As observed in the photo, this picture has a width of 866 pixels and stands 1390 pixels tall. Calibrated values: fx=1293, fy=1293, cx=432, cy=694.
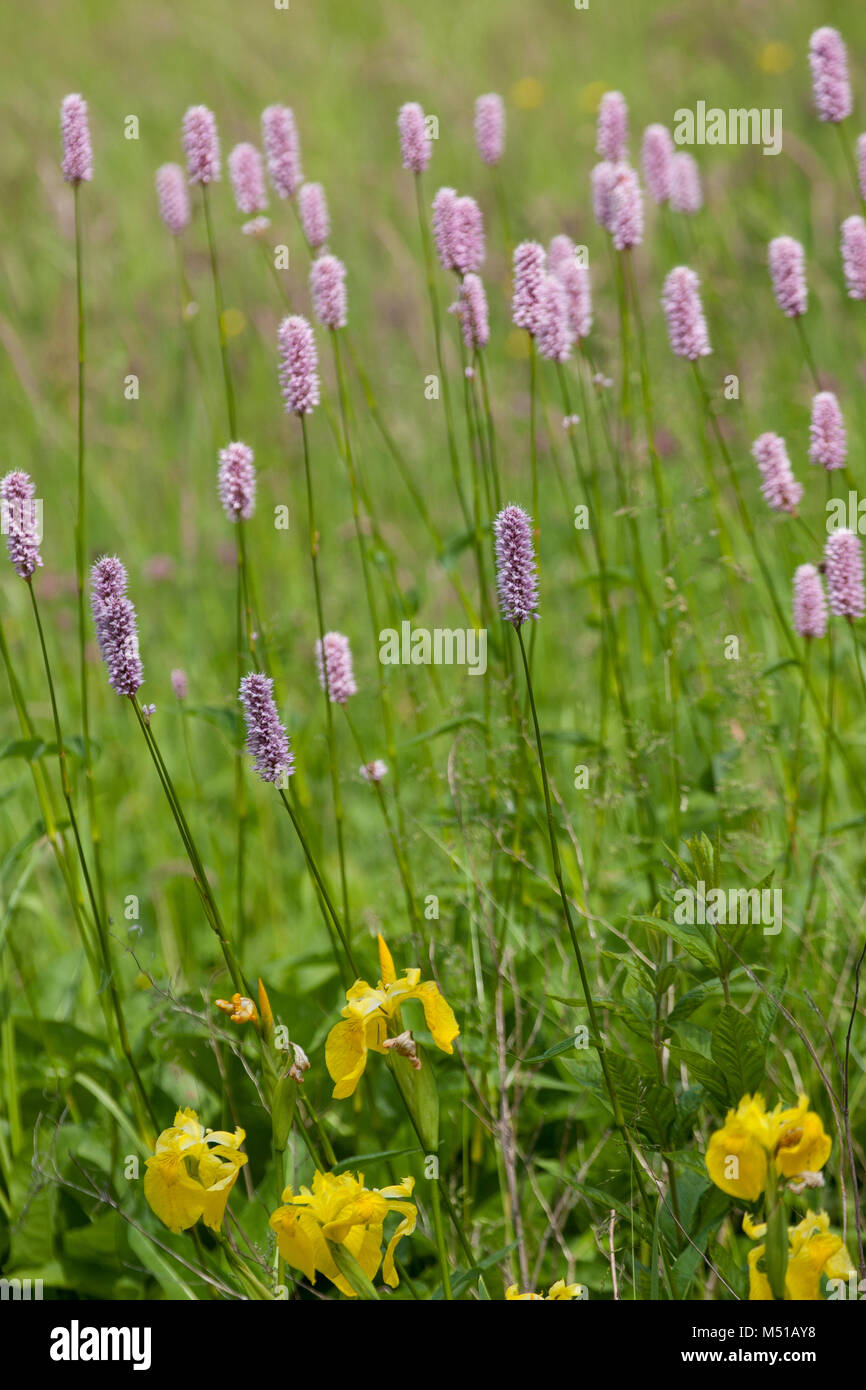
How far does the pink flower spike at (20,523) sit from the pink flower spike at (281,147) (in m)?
0.85

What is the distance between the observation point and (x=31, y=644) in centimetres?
342

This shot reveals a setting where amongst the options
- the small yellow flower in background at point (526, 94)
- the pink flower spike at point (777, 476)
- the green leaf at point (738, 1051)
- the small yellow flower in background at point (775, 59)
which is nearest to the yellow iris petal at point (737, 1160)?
the green leaf at point (738, 1051)

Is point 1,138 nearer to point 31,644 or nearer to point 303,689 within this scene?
point 31,644

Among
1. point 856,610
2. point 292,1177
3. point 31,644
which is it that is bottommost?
point 292,1177

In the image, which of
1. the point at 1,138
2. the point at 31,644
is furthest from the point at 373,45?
the point at 31,644

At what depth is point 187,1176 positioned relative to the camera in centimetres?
Answer: 118

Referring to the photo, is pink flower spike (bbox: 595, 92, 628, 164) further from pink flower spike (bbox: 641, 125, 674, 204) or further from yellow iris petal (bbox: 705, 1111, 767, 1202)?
yellow iris petal (bbox: 705, 1111, 767, 1202)

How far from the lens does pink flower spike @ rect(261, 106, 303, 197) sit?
6.15 feet

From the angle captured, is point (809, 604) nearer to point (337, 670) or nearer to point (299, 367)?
point (337, 670)

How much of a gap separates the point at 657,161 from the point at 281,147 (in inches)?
27.2

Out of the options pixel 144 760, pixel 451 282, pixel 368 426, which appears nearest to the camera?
pixel 144 760
